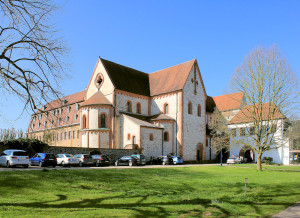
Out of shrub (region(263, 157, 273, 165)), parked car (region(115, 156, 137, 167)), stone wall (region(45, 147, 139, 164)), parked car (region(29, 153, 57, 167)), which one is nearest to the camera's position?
parked car (region(29, 153, 57, 167))

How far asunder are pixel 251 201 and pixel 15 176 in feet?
42.5

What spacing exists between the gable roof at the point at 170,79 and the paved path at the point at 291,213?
133 ft

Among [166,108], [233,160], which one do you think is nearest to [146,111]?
[166,108]

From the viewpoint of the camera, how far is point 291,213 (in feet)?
32.3

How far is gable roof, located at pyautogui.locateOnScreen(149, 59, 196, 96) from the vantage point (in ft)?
171

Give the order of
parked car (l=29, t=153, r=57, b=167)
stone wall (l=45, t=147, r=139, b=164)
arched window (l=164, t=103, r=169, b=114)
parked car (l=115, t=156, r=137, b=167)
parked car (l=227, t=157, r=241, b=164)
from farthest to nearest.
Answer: arched window (l=164, t=103, r=169, b=114) < parked car (l=227, t=157, r=241, b=164) < stone wall (l=45, t=147, r=139, b=164) < parked car (l=115, t=156, r=137, b=167) < parked car (l=29, t=153, r=57, b=167)

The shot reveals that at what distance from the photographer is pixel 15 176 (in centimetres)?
1639

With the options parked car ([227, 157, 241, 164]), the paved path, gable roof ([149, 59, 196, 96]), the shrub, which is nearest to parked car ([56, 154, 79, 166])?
the paved path

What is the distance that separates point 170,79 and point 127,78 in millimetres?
8395

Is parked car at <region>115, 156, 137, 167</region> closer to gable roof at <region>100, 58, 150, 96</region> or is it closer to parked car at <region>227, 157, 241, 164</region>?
gable roof at <region>100, 58, 150, 96</region>

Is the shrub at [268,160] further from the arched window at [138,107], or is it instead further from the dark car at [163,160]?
the arched window at [138,107]

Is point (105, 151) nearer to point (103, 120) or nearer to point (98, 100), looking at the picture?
point (103, 120)

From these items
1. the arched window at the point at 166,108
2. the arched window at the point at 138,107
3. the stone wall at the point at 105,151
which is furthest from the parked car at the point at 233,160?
the arched window at the point at 138,107

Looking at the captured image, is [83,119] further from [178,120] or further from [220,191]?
[220,191]
